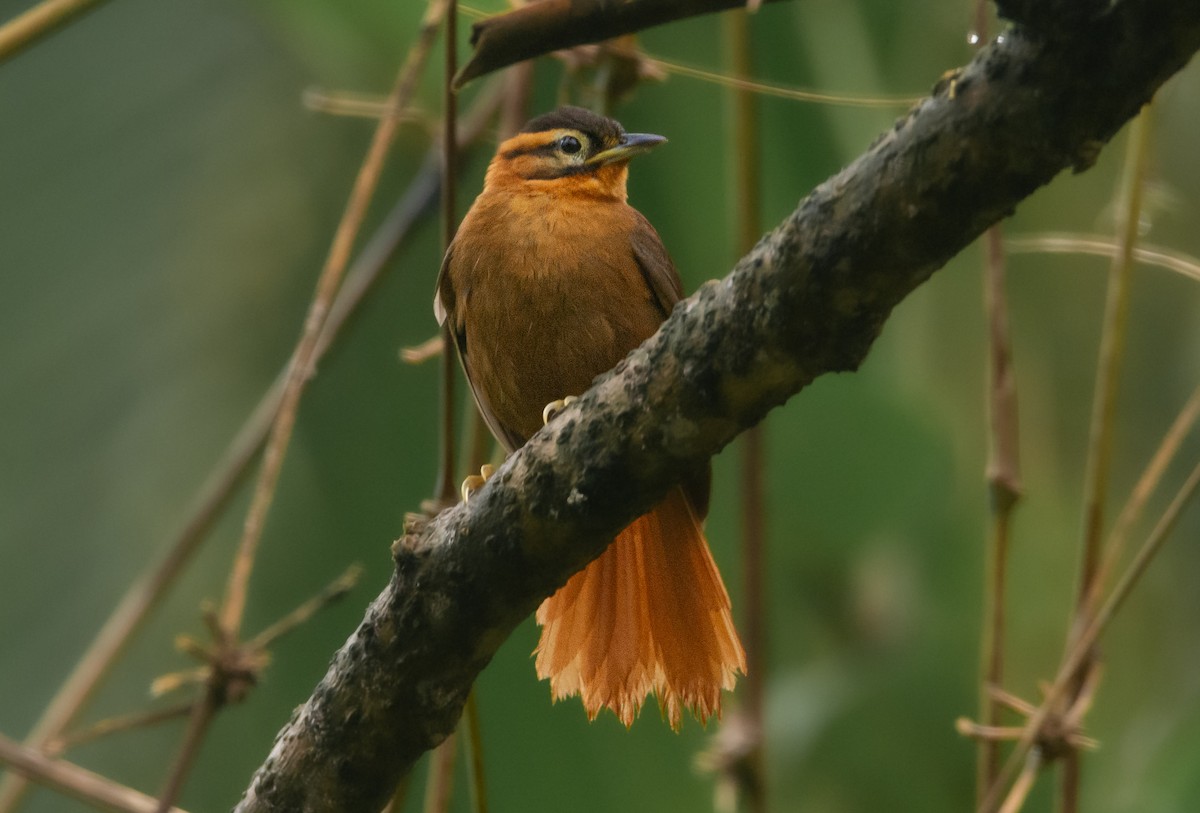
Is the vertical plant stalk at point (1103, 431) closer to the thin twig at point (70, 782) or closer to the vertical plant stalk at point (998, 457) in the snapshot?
the vertical plant stalk at point (998, 457)

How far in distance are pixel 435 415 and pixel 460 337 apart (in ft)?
2.24

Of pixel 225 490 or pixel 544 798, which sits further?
pixel 544 798

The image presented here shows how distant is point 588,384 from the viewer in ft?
9.44

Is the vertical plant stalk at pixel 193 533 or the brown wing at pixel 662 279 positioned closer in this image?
the brown wing at pixel 662 279

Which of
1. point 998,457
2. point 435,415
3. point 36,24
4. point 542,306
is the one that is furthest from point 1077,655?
point 36,24

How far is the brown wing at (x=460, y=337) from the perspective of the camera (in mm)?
2992

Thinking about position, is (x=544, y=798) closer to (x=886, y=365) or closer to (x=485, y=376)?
(x=485, y=376)

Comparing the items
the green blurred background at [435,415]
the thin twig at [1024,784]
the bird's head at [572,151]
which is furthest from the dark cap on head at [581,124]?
the thin twig at [1024,784]

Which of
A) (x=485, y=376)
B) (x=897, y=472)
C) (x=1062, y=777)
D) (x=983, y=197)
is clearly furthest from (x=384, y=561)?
(x=983, y=197)

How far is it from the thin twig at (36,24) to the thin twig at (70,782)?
126cm

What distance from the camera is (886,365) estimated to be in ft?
13.7

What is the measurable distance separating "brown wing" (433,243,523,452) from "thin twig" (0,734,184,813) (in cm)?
98

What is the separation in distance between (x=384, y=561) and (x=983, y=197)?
2.39 meters

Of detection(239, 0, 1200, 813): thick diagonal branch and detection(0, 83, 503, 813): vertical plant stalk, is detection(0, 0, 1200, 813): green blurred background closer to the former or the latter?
detection(0, 83, 503, 813): vertical plant stalk
